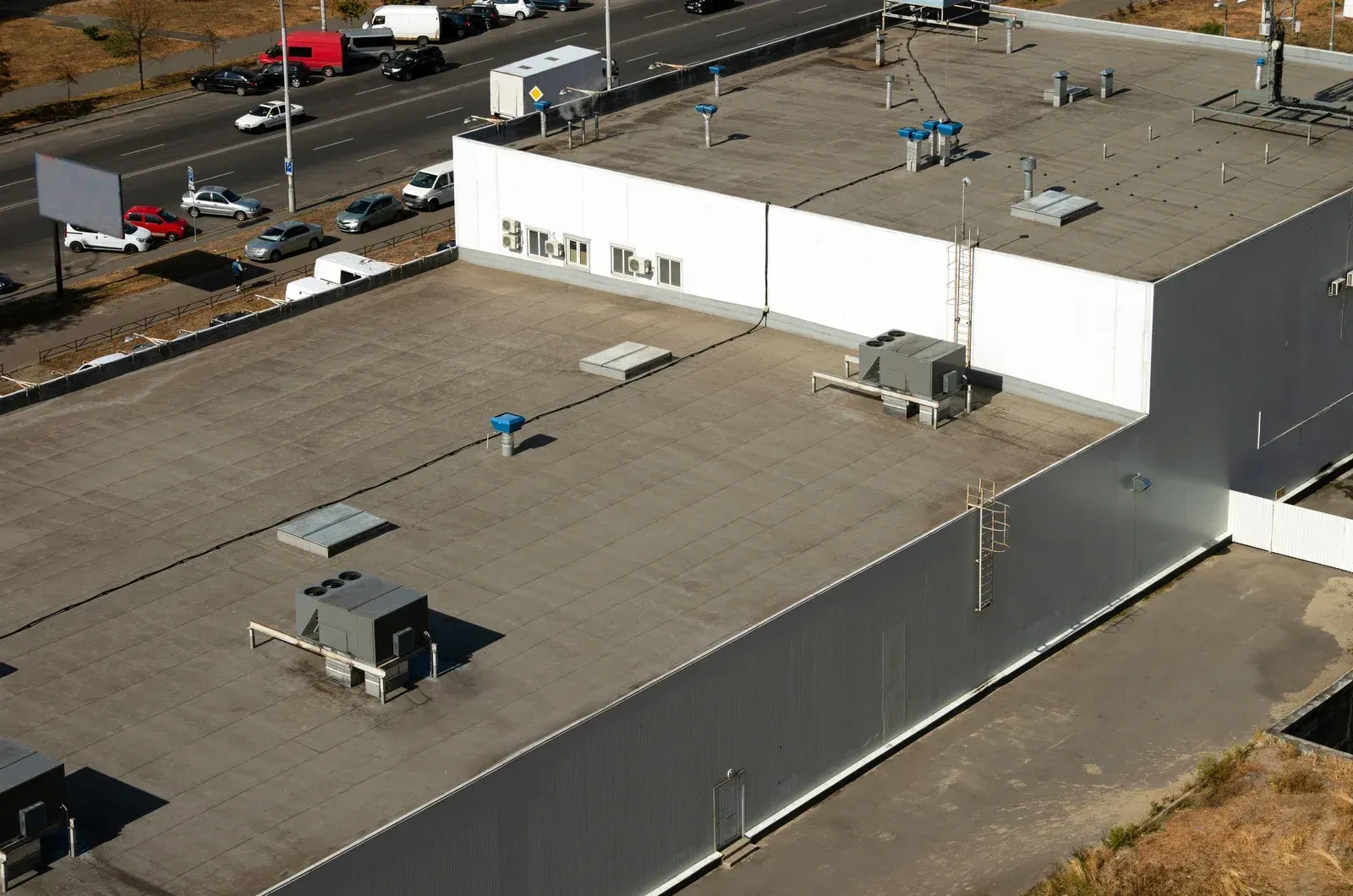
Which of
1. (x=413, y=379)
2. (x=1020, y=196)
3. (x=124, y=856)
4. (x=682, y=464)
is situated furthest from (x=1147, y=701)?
(x=124, y=856)

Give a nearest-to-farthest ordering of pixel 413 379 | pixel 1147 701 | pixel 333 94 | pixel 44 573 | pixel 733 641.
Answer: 1. pixel 733 641
2. pixel 44 573
3. pixel 1147 701
4. pixel 413 379
5. pixel 333 94

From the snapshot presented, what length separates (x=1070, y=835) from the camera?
40.5m

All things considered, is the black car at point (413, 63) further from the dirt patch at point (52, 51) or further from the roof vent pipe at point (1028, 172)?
the roof vent pipe at point (1028, 172)

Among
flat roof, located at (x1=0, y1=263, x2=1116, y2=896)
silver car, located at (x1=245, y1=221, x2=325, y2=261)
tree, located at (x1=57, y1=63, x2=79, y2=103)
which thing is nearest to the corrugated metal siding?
flat roof, located at (x1=0, y1=263, x2=1116, y2=896)

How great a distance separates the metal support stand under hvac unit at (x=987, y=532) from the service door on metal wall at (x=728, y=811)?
7.91 m

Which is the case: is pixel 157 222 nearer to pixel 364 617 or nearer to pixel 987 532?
pixel 987 532

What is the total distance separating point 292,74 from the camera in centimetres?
9769

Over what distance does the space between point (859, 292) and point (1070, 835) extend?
16.0 m

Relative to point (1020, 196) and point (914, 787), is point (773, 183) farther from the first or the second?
point (914, 787)

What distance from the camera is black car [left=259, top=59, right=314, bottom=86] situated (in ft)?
321

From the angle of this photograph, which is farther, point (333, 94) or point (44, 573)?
point (333, 94)

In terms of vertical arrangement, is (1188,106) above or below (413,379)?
above

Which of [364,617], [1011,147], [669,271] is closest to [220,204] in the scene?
[669,271]

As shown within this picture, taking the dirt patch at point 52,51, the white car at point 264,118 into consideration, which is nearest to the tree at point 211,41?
the dirt patch at point 52,51
